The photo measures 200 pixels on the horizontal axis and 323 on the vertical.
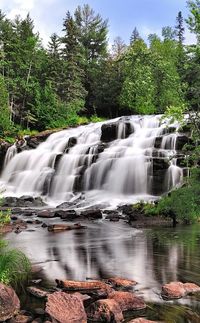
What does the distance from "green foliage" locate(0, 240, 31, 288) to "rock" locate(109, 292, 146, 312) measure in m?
2.25

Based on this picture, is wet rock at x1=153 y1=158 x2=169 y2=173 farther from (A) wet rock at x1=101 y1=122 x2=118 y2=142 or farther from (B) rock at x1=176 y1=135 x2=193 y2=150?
(A) wet rock at x1=101 y1=122 x2=118 y2=142

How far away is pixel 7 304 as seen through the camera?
6.96 m

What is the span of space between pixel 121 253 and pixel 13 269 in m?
4.74

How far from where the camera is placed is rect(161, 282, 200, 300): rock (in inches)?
318

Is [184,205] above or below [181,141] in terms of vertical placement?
below

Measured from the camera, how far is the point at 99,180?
1217 inches

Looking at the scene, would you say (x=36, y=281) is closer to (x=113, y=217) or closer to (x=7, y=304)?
(x=7, y=304)

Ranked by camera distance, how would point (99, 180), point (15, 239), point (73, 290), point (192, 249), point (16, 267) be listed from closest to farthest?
point (73, 290), point (16, 267), point (192, 249), point (15, 239), point (99, 180)

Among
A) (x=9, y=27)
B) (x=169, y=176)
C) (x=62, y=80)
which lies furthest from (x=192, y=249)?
(x=9, y=27)

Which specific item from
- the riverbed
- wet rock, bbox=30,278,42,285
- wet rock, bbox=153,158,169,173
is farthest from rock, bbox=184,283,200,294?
wet rock, bbox=153,158,169,173

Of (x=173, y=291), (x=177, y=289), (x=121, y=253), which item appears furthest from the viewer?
(x=121, y=253)

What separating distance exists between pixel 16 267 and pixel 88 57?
65.4 meters

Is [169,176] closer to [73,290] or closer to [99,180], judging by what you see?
[99,180]

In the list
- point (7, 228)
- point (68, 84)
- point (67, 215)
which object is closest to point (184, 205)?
point (67, 215)
